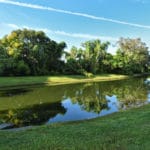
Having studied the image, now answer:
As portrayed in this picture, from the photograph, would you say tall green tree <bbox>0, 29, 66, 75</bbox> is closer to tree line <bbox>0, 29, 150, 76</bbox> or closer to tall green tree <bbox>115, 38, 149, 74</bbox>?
tree line <bbox>0, 29, 150, 76</bbox>

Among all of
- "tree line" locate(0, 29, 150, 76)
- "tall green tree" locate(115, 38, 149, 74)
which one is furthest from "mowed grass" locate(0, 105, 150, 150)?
"tall green tree" locate(115, 38, 149, 74)

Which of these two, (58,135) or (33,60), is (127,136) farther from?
(33,60)

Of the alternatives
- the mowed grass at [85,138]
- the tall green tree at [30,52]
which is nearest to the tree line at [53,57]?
the tall green tree at [30,52]

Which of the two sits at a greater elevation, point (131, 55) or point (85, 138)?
point (131, 55)

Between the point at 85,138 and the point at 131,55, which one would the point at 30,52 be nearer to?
the point at 131,55

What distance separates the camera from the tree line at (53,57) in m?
52.0

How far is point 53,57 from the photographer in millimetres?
61312

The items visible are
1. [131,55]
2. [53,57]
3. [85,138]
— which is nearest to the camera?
[85,138]

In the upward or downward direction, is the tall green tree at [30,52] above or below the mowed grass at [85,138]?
above

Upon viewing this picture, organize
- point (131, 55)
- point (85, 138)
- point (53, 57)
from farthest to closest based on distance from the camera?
1. point (131, 55)
2. point (53, 57)
3. point (85, 138)

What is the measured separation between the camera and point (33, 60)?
184ft

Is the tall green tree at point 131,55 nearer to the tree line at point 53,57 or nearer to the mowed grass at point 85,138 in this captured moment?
the tree line at point 53,57

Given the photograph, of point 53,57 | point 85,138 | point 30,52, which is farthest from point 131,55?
point 85,138

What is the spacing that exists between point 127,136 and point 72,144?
1926mm
